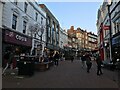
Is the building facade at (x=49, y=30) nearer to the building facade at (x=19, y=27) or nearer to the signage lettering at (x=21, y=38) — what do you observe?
the building facade at (x=19, y=27)

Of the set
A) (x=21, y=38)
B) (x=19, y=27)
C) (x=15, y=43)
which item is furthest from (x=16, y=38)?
(x=19, y=27)

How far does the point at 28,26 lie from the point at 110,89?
20905 millimetres

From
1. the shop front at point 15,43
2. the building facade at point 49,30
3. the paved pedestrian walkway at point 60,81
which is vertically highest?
the building facade at point 49,30

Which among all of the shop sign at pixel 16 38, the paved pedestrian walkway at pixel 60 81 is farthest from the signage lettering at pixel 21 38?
the paved pedestrian walkway at pixel 60 81

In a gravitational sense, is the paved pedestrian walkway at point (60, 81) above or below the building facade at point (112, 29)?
below

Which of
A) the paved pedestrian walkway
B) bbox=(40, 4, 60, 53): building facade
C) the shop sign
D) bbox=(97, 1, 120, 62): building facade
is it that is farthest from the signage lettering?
bbox=(40, 4, 60, 53): building facade

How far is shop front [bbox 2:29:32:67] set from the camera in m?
20.5

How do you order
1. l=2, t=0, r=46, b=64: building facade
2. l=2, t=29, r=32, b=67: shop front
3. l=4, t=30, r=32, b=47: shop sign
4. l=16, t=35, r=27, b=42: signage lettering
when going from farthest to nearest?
l=16, t=35, r=27, b=42: signage lettering → l=2, t=0, r=46, b=64: building facade → l=4, t=30, r=32, b=47: shop sign → l=2, t=29, r=32, b=67: shop front

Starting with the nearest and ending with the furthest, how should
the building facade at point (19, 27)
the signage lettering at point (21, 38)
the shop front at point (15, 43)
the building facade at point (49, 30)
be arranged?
1. the shop front at point (15, 43)
2. the building facade at point (19, 27)
3. the signage lettering at point (21, 38)
4. the building facade at point (49, 30)

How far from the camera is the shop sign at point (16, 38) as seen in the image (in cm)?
2085

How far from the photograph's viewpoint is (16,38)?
77.2ft

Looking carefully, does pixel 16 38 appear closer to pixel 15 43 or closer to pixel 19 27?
pixel 15 43

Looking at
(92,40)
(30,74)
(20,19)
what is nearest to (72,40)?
(92,40)

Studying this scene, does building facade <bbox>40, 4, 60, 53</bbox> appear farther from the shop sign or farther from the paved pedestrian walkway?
the paved pedestrian walkway
